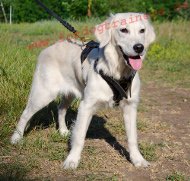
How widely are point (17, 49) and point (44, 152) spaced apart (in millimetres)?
2464

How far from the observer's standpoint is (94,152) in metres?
4.02

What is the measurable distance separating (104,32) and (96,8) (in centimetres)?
1377

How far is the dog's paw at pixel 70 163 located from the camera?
361cm

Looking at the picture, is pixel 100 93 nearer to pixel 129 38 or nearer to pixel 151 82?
pixel 129 38

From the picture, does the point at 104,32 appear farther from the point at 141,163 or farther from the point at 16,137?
the point at 16,137

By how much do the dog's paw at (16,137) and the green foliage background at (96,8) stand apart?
37.4 ft

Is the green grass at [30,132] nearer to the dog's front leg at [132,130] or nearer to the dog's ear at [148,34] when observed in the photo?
the dog's front leg at [132,130]

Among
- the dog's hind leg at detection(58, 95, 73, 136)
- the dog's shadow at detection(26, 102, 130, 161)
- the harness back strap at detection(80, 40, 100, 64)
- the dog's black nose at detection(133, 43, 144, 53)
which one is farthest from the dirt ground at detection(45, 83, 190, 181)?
the dog's black nose at detection(133, 43, 144, 53)

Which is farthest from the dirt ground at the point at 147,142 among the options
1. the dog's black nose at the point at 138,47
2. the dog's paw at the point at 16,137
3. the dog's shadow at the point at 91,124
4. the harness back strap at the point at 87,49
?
the dog's black nose at the point at 138,47

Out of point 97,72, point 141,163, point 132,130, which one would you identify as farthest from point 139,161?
point 97,72

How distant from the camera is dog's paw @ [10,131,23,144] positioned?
4.10m

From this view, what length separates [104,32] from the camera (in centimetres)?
356

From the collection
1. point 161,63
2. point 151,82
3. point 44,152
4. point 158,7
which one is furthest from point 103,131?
point 158,7

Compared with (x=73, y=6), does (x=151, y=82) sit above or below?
above
